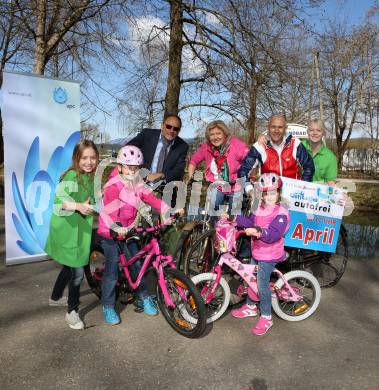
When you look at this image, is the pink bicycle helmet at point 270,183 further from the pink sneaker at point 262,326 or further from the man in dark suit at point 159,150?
the man in dark suit at point 159,150

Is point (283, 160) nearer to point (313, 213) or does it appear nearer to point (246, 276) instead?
point (313, 213)

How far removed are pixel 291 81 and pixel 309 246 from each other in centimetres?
459

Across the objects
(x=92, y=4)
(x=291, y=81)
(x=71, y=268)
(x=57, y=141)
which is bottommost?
(x=71, y=268)

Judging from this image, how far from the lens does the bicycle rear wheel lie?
4254 millimetres

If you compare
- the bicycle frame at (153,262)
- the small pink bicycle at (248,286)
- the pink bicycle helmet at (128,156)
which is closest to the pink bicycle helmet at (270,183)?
the small pink bicycle at (248,286)

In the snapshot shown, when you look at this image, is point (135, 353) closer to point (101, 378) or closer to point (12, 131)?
point (101, 378)

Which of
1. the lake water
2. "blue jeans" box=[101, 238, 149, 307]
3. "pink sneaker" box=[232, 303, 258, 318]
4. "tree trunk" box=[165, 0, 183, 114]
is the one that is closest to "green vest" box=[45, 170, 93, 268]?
"blue jeans" box=[101, 238, 149, 307]

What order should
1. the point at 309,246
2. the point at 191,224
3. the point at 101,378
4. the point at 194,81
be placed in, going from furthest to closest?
the point at 194,81 < the point at 191,224 < the point at 309,246 < the point at 101,378

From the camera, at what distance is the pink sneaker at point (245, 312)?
3.86m

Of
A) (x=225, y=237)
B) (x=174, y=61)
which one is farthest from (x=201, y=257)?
(x=174, y=61)

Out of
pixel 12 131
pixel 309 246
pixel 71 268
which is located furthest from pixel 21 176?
pixel 309 246

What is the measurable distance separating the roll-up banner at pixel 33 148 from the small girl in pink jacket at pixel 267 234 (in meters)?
2.90

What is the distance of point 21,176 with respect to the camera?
500cm

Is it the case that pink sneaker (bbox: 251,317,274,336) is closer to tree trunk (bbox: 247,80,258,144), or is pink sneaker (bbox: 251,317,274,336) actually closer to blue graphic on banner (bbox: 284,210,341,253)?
blue graphic on banner (bbox: 284,210,341,253)
